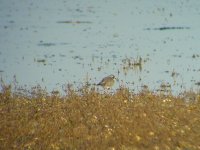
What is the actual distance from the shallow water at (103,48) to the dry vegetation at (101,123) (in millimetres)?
3433

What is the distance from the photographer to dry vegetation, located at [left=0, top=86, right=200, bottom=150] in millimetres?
10992

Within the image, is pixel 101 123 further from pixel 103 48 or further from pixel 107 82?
pixel 103 48

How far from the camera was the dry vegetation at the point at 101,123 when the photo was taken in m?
11.0

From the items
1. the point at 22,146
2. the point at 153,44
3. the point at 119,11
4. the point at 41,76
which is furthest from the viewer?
the point at 119,11

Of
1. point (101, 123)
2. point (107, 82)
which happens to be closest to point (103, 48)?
point (107, 82)

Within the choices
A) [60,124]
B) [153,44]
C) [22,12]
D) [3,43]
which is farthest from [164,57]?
[22,12]

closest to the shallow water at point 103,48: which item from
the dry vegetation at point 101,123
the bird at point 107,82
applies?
the bird at point 107,82

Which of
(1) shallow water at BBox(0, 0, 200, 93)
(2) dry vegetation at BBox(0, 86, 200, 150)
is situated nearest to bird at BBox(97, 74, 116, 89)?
(1) shallow water at BBox(0, 0, 200, 93)

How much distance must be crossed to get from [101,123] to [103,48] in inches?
576

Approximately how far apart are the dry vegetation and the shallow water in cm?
343

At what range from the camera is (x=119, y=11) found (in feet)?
149

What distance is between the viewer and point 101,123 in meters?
12.2

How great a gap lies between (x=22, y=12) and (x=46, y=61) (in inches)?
1003

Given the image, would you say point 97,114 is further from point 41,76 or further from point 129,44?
point 129,44
